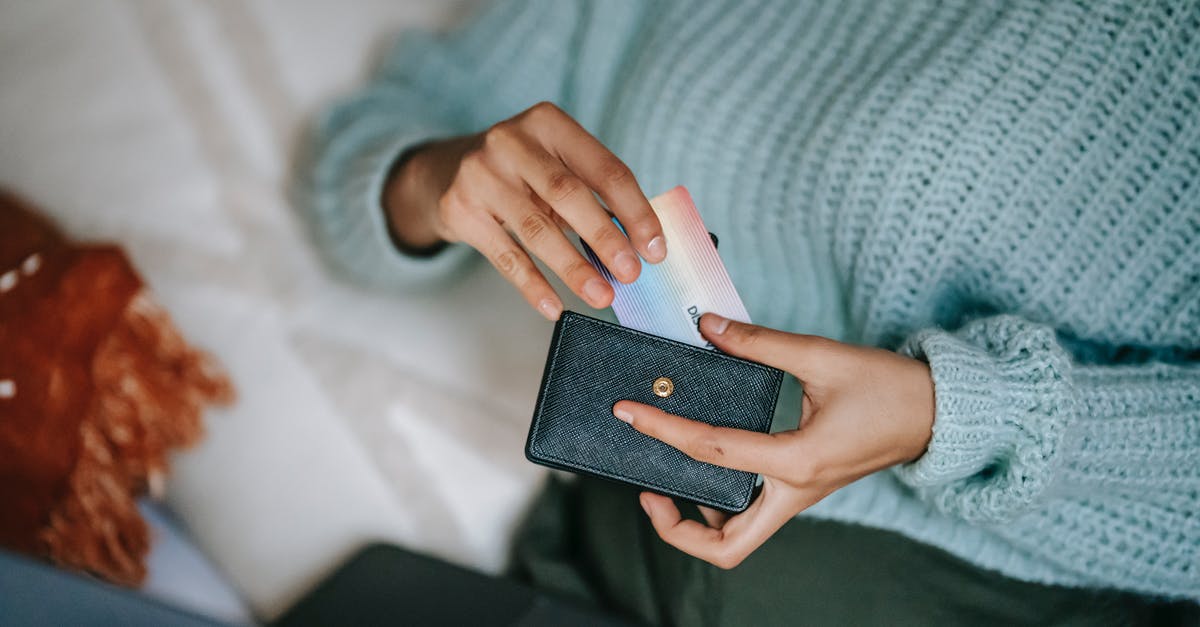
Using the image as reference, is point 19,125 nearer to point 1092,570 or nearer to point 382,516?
point 382,516

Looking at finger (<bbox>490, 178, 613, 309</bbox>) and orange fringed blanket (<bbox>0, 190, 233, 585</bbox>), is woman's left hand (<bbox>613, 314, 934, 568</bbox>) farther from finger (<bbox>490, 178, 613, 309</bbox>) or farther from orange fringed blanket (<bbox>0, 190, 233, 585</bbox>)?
orange fringed blanket (<bbox>0, 190, 233, 585</bbox>)

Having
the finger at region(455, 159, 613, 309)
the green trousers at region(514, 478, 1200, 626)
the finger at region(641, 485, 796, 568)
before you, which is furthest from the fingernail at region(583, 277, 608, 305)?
the green trousers at region(514, 478, 1200, 626)

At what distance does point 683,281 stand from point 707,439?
0.12 metres

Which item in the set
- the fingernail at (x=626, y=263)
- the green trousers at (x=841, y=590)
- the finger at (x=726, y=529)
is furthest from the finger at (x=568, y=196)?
the green trousers at (x=841, y=590)

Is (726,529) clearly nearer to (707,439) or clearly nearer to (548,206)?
(707,439)

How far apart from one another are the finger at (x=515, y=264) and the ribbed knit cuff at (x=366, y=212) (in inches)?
8.9

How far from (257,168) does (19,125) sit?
24 centimetres

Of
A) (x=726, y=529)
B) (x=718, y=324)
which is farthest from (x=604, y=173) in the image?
(x=726, y=529)

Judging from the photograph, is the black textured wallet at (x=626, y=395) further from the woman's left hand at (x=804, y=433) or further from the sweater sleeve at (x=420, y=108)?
the sweater sleeve at (x=420, y=108)

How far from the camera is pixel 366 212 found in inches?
33.4

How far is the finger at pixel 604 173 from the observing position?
57 centimetres

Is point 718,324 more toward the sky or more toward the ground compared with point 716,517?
more toward the sky

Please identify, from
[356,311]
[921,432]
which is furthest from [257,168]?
[921,432]

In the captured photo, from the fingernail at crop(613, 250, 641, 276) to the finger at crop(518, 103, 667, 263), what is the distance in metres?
0.01
